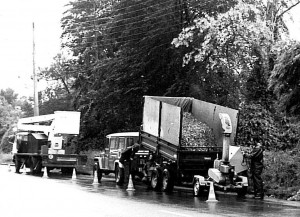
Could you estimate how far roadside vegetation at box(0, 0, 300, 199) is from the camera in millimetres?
20562

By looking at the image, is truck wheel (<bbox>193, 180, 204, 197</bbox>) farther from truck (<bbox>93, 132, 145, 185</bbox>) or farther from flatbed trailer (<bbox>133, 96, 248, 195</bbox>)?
truck (<bbox>93, 132, 145, 185</bbox>)

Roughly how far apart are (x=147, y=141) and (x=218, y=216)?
9.70m

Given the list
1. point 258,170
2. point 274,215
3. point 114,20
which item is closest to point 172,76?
point 114,20

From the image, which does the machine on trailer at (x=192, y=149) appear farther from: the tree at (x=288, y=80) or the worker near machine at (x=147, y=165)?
the tree at (x=288, y=80)

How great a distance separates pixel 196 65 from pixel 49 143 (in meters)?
9.50

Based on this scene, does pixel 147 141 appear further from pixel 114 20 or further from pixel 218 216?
pixel 114 20

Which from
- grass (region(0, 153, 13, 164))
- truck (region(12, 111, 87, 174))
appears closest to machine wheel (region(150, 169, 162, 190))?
truck (region(12, 111, 87, 174))

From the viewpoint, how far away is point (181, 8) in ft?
100

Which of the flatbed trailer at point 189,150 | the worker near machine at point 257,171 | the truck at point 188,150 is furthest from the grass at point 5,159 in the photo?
the worker near machine at point 257,171

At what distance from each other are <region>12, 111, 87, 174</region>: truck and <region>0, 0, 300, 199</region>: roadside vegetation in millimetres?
1102

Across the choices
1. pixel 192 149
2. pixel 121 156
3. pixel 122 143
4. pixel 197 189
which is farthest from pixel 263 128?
pixel 197 189

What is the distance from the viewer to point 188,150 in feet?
62.3

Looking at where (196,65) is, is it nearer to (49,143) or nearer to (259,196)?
(49,143)

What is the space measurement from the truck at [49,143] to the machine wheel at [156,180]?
1009 cm
